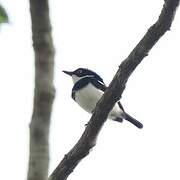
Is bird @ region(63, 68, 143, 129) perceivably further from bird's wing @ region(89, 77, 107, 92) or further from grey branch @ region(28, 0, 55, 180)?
grey branch @ region(28, 0, 55, 180)

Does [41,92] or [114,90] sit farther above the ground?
[41,92]

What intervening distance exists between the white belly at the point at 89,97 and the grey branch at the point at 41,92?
6190 mm

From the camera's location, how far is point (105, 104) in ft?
9.71

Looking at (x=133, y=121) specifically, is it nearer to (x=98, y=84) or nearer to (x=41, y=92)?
(x=98, y=84)

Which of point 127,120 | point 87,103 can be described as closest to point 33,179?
point 87,103

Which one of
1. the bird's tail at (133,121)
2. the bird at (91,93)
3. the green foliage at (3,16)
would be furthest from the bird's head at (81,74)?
the green foliage at (3,16)

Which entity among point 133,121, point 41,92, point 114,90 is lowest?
point 133,121

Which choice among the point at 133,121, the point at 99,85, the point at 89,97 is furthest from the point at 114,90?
the point at 133,121

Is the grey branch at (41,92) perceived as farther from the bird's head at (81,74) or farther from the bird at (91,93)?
the bird's head at (81,74)

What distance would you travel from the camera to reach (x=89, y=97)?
25.8 ft

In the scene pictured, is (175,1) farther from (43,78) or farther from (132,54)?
(43,78)

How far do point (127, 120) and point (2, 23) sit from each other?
7388mm

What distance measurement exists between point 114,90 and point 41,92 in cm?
139

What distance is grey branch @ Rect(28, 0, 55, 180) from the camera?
150 cm
